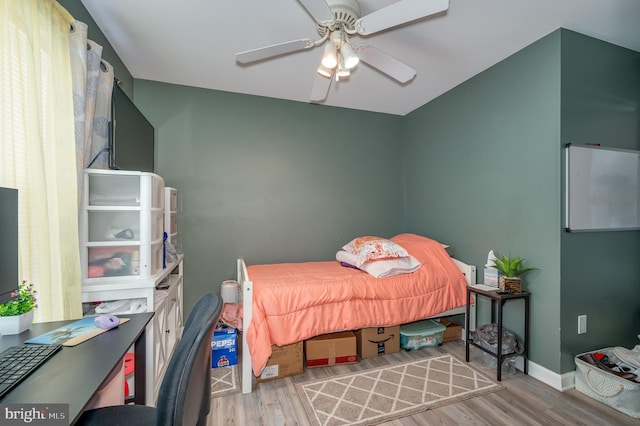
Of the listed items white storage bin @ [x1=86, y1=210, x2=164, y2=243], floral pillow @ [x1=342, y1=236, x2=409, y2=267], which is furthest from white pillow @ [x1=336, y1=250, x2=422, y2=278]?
white storage bin @ [x1=86, y1=210, x2=164, y2=243]

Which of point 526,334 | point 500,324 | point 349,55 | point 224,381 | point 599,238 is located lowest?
point 224,381

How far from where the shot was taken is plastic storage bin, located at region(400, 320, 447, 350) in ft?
8.49

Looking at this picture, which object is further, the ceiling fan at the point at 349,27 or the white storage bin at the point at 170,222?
the white storage bin at the point at 170,222

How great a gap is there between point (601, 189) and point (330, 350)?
7.84ft

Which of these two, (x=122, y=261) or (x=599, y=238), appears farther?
(x=599, y=238)

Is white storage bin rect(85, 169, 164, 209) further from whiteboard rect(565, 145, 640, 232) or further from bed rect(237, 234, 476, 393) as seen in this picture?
whiteboard rect(565, 145, 640, 232)

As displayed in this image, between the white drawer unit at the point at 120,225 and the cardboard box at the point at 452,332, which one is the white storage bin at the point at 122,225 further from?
the cardboard box at the point at 452,332

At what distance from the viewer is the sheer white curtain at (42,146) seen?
3.91 feet

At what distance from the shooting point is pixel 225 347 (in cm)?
240

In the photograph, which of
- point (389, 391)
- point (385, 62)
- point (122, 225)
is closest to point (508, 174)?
point (385, 62)

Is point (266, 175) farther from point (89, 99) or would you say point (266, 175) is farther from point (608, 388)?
point (608, 388)

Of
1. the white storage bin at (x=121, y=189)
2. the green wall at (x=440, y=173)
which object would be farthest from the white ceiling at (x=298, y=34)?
the white storage bin at (x=121, y=189)

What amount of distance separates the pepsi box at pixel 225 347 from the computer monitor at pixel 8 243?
152cm

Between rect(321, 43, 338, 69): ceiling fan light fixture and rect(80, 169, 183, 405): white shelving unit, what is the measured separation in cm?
130
